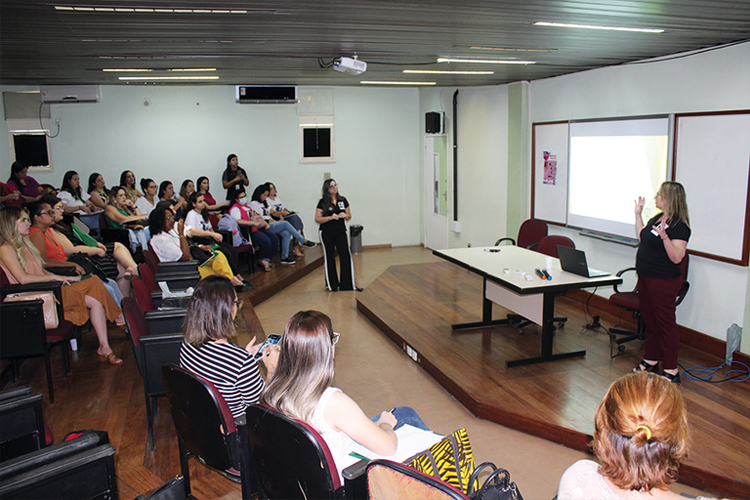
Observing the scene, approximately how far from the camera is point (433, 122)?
9.97 metres

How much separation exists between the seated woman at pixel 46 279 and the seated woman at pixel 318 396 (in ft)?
10.4

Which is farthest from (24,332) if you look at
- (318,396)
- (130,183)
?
(130,183)

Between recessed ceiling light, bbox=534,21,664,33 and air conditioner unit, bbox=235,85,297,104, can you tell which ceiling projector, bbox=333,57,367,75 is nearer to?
recessed ceiling light, bbox=534,21,664,33

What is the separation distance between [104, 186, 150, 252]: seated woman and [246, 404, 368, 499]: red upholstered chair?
560 centimetres

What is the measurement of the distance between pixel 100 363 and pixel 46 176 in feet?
20.4

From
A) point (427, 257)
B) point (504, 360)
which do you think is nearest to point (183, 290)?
point (504, 360)

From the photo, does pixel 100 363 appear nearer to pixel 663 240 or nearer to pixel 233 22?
pixel 233 22

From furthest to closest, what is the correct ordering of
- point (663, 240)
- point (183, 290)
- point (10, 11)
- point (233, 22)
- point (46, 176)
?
point (46, 176) < point (183, 290) < point (663, 240) < point (233, 22) < point (10, 11)

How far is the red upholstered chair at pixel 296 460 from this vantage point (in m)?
1.96

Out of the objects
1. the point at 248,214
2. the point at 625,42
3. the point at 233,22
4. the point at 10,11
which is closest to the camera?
the point at 10,11

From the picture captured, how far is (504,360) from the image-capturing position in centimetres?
492

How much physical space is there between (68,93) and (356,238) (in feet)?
18.7

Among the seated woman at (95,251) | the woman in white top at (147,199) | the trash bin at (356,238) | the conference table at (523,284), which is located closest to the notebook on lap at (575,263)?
the conference table at (523,284)

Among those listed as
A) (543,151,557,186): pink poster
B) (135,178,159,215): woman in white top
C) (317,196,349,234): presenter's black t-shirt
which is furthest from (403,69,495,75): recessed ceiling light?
(135,178,159,215): woman in white top
